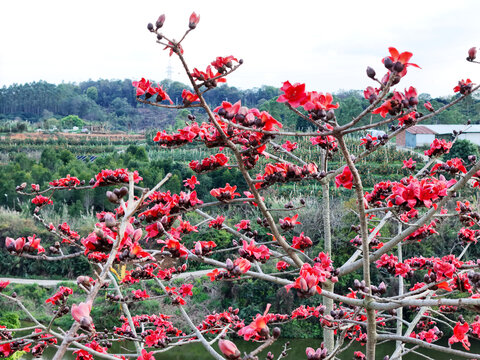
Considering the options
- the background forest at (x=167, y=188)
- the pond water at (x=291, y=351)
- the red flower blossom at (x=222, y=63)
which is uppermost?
the red flower blossom at (x=222, y=63)

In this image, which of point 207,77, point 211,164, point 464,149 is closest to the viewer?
point 207,77

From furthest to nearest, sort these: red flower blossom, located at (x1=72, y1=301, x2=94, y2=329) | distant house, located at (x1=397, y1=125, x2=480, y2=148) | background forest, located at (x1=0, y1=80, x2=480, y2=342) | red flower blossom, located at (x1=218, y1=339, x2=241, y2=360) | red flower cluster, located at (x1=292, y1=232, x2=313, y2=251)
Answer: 1. distant house, located at (x1=397, y1=125, x2=480, y2=148)
2. background forest, located at (x1=0, y1=80, x2=480, y2=342)
3. red flower cluster, located at (x1=292, y1=232, x2=313, y2=251)
4. red flower blossom, located at (x1=218, y1=339, x2=241, y2=360)
5. red flower blossom, located at (x1=72, y1=301, x2=94, y2=329)

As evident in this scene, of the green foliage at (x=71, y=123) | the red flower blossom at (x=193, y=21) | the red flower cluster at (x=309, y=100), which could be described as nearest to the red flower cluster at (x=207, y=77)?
the red flower blossom at (x=193, y=21)

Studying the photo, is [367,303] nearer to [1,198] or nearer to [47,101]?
[1,198]

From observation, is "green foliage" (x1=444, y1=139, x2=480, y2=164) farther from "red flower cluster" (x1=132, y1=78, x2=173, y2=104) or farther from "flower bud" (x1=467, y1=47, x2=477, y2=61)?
"red flower cluster" (x1=132, y1=78, x2=173, y2=104)

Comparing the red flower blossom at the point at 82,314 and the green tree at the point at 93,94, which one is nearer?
the red flower blossom at the point at 82,314

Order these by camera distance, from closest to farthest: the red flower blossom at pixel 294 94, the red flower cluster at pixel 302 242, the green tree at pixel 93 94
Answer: the red flower blossom at pixel 294 94 < the red flower cluster at pixel 302 242 < the green tree at pixel 93 94

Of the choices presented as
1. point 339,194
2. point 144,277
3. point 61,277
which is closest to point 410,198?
point 144,277

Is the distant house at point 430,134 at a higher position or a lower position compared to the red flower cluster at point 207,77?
lower

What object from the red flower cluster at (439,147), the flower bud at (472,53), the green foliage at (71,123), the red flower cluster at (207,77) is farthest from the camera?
the green foliage at (71,123)

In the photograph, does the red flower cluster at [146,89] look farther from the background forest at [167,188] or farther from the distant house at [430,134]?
the distant house at [430,134]

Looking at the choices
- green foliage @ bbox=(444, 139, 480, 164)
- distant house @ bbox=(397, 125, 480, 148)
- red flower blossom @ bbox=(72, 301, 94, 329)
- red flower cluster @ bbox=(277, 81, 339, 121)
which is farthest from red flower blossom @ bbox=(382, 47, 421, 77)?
distant house @ bbox=(397, 125, 480, 148)

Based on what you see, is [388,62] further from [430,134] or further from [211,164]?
[430,134]

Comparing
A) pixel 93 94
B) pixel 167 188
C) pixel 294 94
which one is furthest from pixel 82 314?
pixel 93 94
